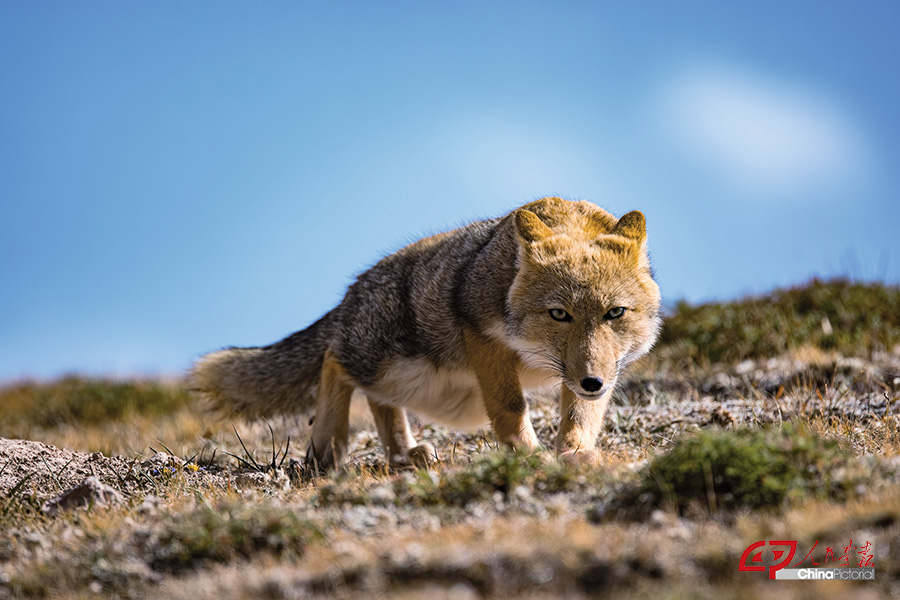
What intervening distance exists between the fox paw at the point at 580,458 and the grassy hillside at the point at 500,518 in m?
0.13

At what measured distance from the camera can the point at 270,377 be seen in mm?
7500

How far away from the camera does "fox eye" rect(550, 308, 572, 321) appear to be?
5109 mm

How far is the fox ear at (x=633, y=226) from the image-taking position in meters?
5.67

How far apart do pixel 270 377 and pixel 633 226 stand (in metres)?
3.84

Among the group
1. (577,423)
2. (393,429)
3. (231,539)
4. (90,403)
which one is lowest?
(231,539)

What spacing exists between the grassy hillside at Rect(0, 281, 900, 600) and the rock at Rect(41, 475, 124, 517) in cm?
8

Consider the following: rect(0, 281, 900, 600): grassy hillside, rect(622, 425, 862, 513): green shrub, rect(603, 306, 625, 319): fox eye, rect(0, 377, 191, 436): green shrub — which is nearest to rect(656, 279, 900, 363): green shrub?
rect(0, 281, 900, 600): grassy hillside

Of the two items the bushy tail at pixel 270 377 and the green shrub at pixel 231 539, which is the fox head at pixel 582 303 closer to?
the green shrub at pixel 231 539

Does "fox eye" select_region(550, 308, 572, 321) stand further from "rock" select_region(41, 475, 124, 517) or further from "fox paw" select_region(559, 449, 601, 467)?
"rock" select_region(41, 475, 124, 517)

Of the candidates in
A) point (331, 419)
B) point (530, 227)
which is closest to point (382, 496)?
point (530, 227)

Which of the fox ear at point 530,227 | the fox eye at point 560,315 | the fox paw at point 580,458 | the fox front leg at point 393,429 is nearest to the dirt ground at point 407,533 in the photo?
the fox paw at point 580,458

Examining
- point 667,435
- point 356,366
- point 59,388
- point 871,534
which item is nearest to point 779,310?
point 667,435

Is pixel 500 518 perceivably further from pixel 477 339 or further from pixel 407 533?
pixel 477 339

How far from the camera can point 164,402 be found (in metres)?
13.4
